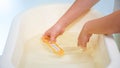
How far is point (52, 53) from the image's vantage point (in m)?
0.89

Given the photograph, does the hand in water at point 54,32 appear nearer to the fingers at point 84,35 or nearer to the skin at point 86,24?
the skin at point 86,24

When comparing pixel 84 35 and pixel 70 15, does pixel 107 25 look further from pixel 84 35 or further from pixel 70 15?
pixel 70 15

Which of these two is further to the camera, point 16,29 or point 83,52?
point 83,52

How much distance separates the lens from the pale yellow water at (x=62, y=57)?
835 mm

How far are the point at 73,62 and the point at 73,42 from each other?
0.49ft

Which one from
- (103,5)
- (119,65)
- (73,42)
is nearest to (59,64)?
(73,42)

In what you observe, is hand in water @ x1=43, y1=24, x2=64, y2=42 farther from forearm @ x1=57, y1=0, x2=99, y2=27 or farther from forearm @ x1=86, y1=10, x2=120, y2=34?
forearm @ x1=86, y1=10, x2=120, y2=34

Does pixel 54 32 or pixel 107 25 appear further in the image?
pixel 54 32

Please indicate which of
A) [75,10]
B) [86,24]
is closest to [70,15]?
[75,10]

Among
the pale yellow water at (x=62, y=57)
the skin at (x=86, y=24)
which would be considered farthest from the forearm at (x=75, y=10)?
the pale yellow water at (x=62, y=57)

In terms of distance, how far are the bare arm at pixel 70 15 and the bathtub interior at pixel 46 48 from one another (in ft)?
0.19

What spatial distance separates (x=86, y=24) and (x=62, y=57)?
0.20 meters

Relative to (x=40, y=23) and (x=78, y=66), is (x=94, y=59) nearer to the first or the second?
(x=78, y=66)

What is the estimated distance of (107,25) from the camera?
2.27 feet
